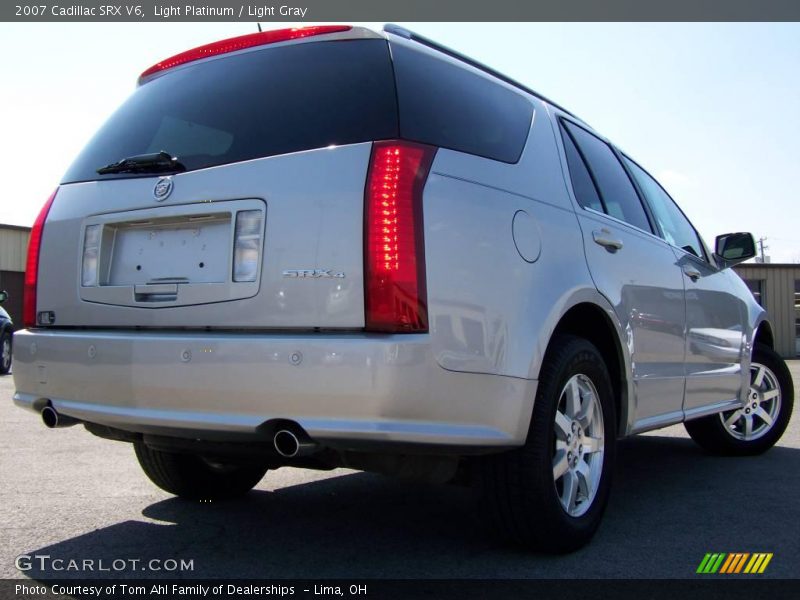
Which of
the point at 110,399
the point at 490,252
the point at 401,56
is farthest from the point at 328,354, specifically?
the point at 401,56

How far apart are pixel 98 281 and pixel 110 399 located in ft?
1.46

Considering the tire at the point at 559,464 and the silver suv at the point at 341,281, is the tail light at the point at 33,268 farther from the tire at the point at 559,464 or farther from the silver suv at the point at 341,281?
the tire at the point at 559,464

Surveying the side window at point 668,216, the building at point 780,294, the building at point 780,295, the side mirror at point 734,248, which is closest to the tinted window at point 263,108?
the side window at point 668,216

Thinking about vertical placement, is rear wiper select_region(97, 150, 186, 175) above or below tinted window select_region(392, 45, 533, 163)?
below

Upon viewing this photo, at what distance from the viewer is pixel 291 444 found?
2.43m

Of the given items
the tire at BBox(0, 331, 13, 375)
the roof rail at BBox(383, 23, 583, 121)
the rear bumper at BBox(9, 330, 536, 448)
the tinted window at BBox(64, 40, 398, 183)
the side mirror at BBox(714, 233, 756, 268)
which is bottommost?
the tire at BBox(0, 331, 13, 375)

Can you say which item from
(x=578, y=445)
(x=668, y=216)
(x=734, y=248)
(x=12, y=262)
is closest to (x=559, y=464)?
(x=578, y=445)

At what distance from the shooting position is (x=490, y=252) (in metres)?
2.61

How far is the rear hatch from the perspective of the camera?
7.99 ft

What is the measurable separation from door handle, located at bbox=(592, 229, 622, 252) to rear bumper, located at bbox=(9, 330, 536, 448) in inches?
38.0

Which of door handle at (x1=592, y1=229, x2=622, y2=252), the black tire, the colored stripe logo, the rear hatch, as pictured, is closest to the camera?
the rear hatch

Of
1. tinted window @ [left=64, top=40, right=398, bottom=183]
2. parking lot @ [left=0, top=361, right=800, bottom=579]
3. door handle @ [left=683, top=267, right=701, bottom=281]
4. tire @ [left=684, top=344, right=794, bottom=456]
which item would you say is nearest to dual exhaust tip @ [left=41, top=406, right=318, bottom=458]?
parking lot @ [left=0, top=361, right=800, bottom=579]

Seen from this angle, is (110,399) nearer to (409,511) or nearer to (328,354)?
(328,354)

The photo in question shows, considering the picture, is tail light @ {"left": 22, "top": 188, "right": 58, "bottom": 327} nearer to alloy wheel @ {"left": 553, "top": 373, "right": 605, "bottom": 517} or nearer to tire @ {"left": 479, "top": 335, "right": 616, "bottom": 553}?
tire @ {"left": 479, "top": 335, "right": 616, "bottom": 553}
